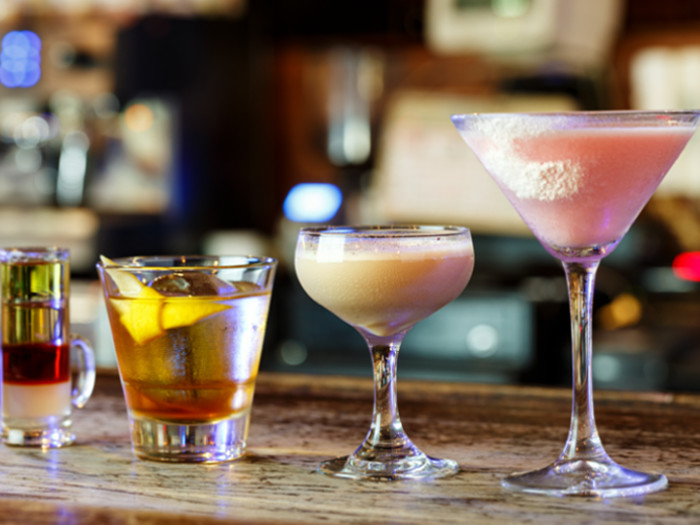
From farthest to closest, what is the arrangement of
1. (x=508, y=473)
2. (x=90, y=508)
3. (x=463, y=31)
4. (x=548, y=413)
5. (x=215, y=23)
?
(x=215, y=23) → (x=463, y=31) → (x=548, y=413) → (x=508, y=473) → (x=90, y=508)

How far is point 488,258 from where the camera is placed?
13.1 ft

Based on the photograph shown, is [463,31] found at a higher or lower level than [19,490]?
higher

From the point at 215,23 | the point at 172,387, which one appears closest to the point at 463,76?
the point at 215,23

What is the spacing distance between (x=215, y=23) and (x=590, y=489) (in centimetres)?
364

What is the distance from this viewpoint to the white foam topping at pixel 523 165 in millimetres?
943

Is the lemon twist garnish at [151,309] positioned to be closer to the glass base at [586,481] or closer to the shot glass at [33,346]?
the shot glass at [33,346]

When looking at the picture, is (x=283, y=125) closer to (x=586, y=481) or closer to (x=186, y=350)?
(x=186, y=350)

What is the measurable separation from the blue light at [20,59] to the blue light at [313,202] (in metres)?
1.15

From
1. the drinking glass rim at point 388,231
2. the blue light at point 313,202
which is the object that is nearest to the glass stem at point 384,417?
the drinking glass rim at point 388,231

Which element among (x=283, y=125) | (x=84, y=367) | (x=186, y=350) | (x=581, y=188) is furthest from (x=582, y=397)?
(x=283, y=125)

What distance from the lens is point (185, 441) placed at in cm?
104

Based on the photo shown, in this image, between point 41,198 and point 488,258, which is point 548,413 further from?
point 41,198

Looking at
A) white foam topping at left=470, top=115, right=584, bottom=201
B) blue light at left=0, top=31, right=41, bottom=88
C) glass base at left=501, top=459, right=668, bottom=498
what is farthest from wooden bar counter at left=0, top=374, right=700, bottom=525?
blue light at left=0, top=31, right=41, bottom=88

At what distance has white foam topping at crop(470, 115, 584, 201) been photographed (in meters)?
0.94
